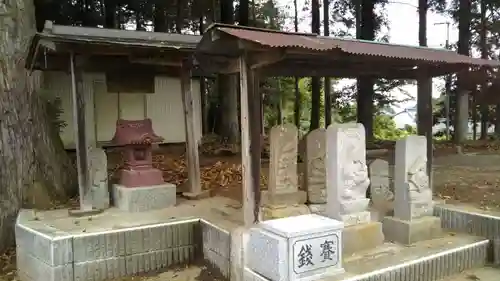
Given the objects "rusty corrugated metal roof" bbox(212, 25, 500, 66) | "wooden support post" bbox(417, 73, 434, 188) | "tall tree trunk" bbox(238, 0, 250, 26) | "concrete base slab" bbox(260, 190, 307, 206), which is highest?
"tall tree trunk" bbox(238, 0, 250, 26)

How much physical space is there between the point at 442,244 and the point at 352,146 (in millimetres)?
1884

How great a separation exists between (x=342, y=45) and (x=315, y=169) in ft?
7.81

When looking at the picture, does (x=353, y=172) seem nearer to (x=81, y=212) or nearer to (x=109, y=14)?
(x=81, y=212)

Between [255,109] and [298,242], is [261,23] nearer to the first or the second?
[255,109]

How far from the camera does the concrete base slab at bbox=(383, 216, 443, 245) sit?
19.4 feet

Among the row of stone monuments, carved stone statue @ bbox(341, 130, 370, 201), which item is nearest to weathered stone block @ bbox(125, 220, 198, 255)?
the row of stone monuments

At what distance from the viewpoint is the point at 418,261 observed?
5137mm

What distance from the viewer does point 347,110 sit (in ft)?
74.5

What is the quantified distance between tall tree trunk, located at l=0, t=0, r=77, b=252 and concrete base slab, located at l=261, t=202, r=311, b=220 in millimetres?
4375

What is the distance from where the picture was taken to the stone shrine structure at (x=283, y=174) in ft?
21.8

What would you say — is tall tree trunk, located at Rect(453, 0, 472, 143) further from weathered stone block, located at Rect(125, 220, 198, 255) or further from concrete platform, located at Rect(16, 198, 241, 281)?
weathered stone block, located at Rect(125, 220, 198, 255)

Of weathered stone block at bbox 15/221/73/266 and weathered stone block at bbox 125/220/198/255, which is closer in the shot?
weathered stone block at bbox 15/221/73/266

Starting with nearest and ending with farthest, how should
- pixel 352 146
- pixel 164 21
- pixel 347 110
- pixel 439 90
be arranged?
pixel 352 146
pixel 164 21
pixel 439 90
pixel 347 110

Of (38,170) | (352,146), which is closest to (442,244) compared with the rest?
(352,146)
